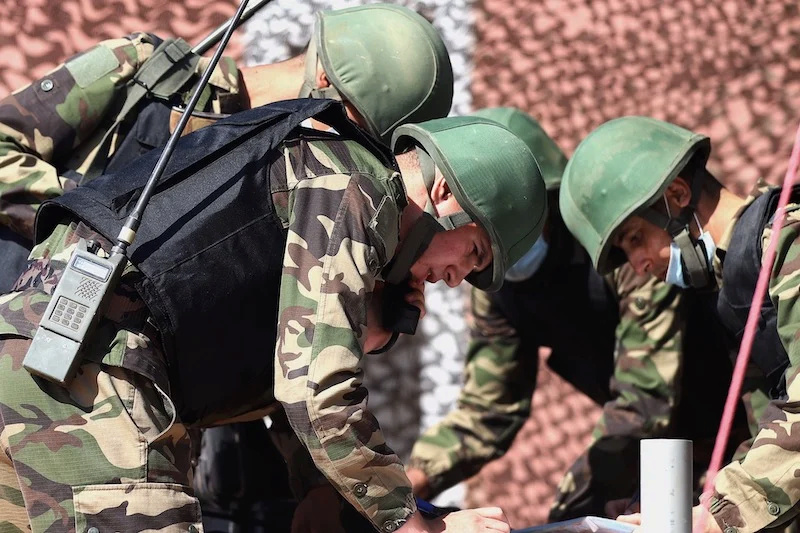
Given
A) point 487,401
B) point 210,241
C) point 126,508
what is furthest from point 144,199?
point 487,401

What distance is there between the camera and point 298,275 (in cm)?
223

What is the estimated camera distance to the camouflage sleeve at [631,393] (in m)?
3.77

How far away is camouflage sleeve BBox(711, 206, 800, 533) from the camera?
282cm

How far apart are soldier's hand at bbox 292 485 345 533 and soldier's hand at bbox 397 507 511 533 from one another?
526mm

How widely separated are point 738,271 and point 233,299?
5.10 ft

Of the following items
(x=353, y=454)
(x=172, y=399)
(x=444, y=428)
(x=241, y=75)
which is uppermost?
(x=241, y=75)

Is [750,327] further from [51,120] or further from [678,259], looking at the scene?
[51,120]

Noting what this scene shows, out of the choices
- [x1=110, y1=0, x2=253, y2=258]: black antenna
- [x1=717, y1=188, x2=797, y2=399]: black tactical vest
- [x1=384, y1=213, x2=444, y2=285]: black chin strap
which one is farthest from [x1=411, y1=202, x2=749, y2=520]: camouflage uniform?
[x1=110, y1=0, x2=253, y2=258]: black antenna

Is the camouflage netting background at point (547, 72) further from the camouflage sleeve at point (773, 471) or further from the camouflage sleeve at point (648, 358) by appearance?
the camouflage sleeve at point (773, 471)

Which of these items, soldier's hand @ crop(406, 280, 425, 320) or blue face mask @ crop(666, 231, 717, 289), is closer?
soldier's hand @ crop(406, 280, 425, 320)

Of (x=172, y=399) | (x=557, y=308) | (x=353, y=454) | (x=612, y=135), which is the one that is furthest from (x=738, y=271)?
(x=172, y=399)

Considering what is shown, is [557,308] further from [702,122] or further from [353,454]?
[353,454]

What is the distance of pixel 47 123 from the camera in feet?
9.59

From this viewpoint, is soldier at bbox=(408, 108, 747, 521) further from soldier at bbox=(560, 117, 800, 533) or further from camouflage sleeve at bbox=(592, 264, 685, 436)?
soldier at bbox=(560, 117, 800, 533)
